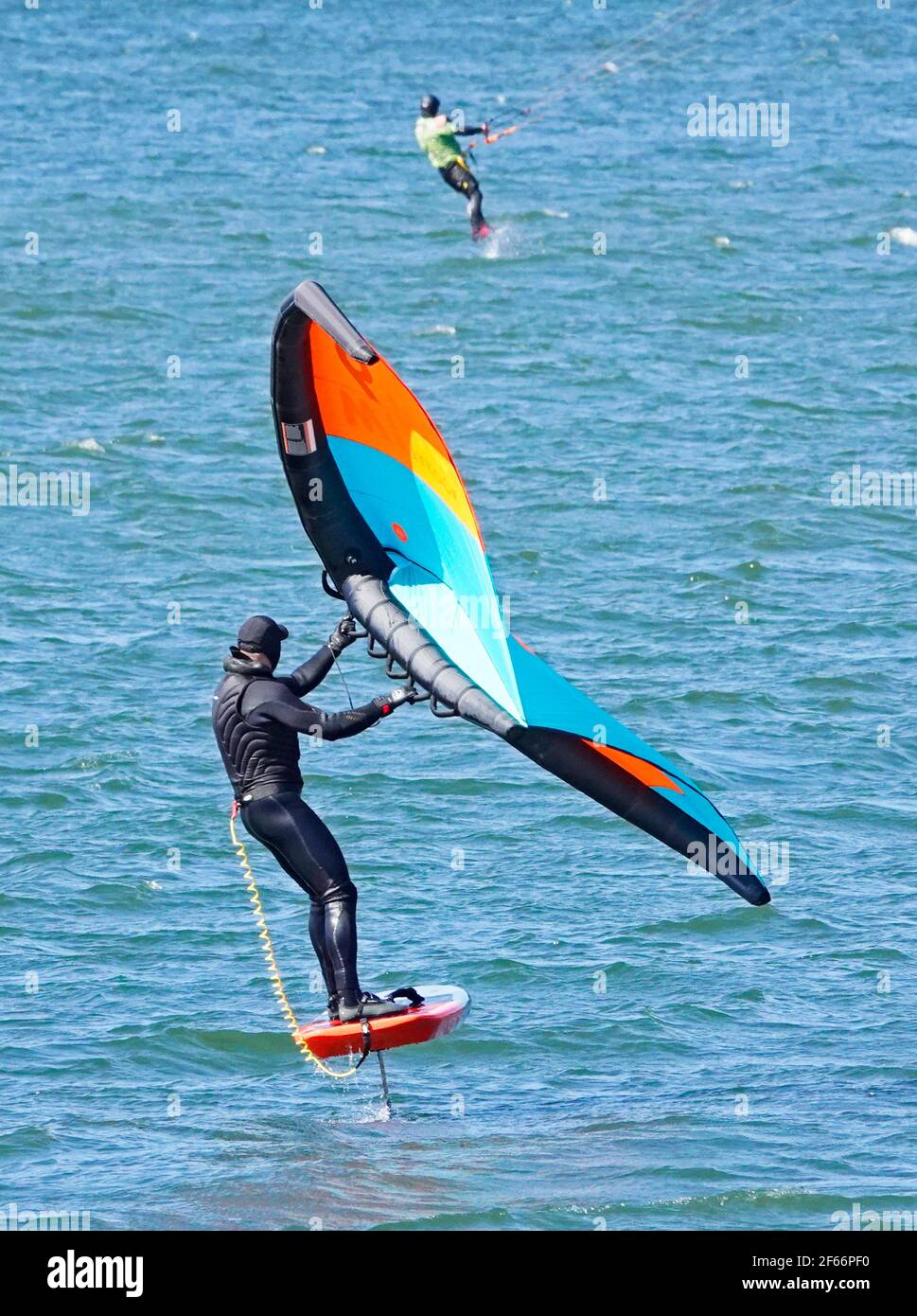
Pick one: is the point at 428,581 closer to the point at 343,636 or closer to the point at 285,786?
the point at 343,636

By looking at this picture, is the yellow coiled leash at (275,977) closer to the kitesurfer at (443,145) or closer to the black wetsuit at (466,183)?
the kitesurfer at (443,145)

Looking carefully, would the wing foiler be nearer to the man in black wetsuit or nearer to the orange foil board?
the man in black wetsuit

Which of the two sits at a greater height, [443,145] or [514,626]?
[443,145]

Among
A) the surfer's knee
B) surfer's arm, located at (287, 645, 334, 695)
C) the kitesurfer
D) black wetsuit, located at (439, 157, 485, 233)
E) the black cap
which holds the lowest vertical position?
the surfer's knee

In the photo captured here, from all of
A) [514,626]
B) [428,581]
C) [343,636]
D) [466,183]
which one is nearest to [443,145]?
[466,183]

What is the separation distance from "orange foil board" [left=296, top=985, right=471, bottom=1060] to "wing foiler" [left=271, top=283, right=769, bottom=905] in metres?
1.82

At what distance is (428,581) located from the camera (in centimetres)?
1526

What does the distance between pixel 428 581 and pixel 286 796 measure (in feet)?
5.67

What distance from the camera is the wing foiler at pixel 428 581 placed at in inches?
564

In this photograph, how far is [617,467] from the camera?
105 ft

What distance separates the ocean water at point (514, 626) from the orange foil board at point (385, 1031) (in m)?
0.90

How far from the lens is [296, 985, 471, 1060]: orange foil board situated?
48.8 feet

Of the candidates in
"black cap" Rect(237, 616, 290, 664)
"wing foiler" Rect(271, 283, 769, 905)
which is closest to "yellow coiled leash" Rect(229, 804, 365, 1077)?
"black cap" Rect(237, 616, 290, 664)
